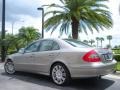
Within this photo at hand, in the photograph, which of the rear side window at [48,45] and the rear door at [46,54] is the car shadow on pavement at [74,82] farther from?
the rear side window at [48,45]

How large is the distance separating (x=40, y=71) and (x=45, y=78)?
602 mm

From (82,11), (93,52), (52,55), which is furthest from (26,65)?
(82,11)

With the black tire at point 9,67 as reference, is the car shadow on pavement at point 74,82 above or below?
below

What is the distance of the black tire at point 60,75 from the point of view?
8859 millimetres

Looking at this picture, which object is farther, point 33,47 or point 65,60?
point 33,47

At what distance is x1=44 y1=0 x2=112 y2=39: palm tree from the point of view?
72.9 ft

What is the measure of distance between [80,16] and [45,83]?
13.2 metres

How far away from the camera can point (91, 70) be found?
8.35 m

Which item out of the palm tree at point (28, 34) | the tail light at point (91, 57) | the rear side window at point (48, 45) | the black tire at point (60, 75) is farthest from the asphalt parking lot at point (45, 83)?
the palm tree at point (28, 34)

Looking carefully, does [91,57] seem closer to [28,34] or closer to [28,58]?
[28,58]

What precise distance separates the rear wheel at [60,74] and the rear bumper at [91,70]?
22cm

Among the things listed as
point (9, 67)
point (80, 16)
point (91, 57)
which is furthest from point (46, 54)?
point (80, 16)

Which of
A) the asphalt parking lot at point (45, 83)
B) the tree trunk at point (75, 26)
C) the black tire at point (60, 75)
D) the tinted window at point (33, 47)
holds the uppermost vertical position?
the tree trunk at point (75, 26)

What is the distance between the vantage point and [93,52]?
8555 millimetres
